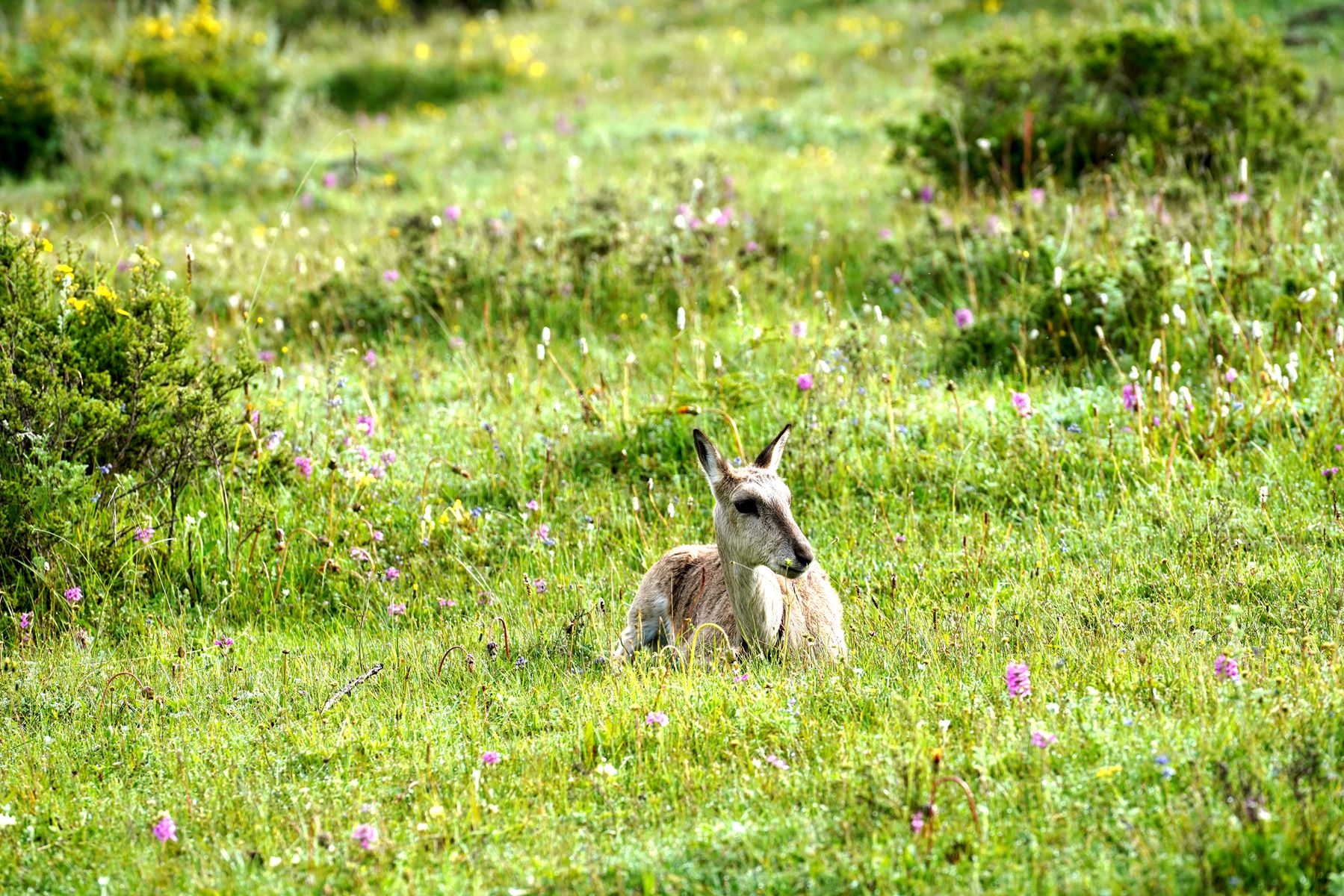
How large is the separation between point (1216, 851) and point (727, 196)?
9.36 metres

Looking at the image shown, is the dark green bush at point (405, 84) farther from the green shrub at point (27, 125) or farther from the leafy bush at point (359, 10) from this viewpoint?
the green shrub at point (27, 125)

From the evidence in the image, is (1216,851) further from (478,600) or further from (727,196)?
(727,196)

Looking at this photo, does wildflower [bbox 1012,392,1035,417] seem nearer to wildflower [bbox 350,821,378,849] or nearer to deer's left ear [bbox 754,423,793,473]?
deer's left ear [bbox 754,423,793,473]

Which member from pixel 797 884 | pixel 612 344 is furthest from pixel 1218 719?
pixel 612 344

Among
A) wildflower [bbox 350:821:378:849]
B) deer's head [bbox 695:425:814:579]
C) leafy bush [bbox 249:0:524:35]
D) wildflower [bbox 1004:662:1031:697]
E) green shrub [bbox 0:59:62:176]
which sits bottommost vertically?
wildflower [bbox 350:821:378:849]

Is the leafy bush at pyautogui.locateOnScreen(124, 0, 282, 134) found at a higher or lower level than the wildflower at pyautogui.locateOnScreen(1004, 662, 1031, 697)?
higher

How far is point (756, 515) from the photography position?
6164 mm

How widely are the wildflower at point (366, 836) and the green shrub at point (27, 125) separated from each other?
14623mm

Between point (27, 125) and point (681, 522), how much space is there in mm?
13016

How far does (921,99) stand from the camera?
56.1ft

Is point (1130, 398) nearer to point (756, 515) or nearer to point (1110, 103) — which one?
point (756, 515)

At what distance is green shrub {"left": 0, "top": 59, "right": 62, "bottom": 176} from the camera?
1686cm

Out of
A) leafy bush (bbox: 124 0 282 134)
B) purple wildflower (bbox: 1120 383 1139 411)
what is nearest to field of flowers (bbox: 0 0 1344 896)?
purple wildflower (bbox: 1120 383 1139 411)

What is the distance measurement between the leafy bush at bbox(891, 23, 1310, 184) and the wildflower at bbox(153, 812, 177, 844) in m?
9.09
